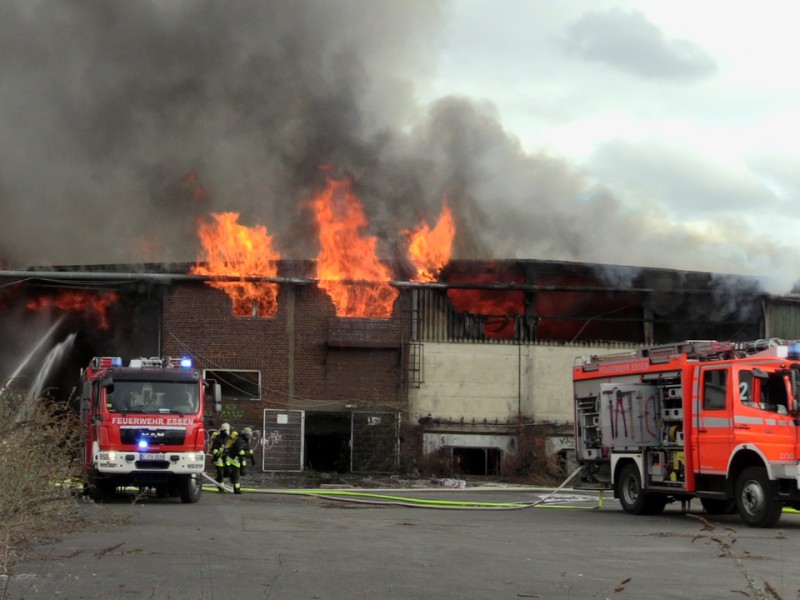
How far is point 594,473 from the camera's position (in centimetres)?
1836

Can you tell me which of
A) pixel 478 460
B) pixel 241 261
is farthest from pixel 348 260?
pixel 478 460

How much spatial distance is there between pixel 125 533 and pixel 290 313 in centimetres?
1759

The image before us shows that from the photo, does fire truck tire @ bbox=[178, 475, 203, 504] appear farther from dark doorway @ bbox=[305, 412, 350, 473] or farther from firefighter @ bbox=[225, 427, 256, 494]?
dark doorway @ bbox=[305, 412, 350, 473]

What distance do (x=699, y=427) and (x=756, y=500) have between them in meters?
1.54

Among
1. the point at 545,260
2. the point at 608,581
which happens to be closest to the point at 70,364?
the point at 545,260

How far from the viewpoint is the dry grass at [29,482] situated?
1029cm

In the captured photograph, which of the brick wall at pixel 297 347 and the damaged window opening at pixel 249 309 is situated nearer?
the brick wall at pixel 297 347

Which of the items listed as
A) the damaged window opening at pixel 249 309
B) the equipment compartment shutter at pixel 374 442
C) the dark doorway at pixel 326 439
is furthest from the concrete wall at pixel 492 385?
the damaged window opening at pixel 249 309

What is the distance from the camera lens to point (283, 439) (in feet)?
95.8

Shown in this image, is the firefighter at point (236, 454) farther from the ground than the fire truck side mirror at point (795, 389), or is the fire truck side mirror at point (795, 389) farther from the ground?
the fire truck side mirror at point (795, 389)

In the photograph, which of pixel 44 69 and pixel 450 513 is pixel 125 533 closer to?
pixel 450 513

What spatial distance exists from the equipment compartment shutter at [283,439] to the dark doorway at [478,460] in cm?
446

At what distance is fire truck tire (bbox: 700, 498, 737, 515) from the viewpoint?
17.0 metres

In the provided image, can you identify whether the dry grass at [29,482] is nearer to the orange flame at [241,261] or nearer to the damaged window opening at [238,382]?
the orange flame at [241,261]
